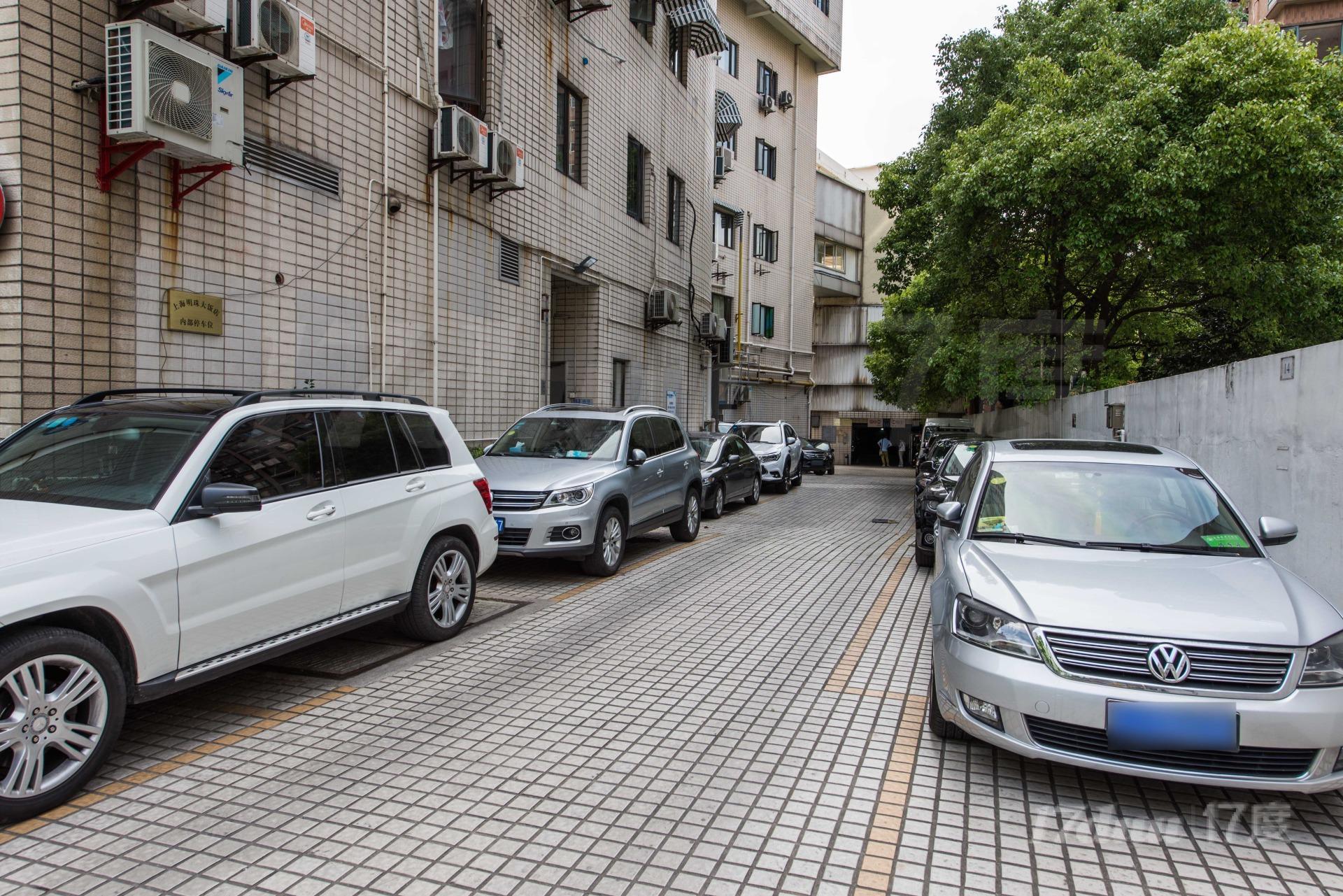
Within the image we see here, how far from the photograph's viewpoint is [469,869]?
3.06m

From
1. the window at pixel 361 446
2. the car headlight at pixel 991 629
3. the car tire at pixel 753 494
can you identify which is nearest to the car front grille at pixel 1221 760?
the car headlight at pixel 991 629

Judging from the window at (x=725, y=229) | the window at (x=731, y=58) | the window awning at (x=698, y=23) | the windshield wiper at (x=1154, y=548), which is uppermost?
the window at (x=731, y=58)

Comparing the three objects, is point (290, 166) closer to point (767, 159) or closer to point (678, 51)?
point (678, 51)

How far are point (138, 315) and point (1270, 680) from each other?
26.6ft

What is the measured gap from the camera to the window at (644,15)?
54.9 ft

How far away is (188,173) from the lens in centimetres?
734

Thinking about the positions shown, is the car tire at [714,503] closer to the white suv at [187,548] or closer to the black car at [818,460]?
the white suv at [187,548]

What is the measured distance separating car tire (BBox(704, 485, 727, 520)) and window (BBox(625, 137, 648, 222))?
6127mm

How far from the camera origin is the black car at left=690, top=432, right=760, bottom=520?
14.0m

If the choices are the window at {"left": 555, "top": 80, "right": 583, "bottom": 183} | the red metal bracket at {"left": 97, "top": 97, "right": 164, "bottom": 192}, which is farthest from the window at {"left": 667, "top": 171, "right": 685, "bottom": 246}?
the red metal bracket at {"left": 97, "top": 97, "right": 164, "bottom": 192}

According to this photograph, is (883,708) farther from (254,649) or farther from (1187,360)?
(1187,360)

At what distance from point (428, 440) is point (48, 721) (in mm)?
3047

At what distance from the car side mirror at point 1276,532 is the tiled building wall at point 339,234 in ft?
26.9

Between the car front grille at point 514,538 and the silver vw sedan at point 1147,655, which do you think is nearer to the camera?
the silver vw sedan at point 1147,655
